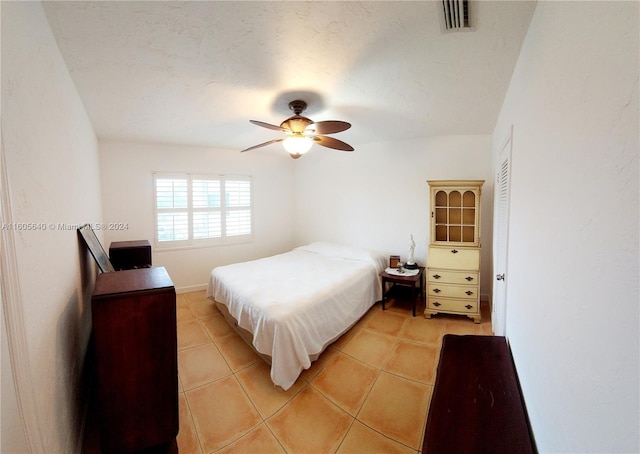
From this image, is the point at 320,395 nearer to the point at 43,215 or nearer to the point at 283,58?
the point at 43,215

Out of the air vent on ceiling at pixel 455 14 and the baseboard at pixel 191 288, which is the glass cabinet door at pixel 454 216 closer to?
the air vent on ceiling at pixel 455 14

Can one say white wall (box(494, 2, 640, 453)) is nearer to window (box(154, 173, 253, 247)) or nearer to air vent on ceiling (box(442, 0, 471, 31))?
air vent on ceiling (box(442, 0, 471, 31))

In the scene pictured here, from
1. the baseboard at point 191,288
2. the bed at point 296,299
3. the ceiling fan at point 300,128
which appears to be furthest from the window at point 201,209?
the ceiling fan at point 300,128

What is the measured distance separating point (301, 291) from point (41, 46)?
86.5 inches

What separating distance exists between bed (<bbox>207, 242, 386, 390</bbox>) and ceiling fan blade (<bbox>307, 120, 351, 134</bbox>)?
4.85ft

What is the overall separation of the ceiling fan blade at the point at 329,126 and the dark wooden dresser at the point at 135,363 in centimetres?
164

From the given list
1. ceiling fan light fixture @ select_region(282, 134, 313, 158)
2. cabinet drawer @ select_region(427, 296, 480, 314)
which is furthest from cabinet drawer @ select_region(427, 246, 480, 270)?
ceiling fan light fixture @ select_region(282, 134, 313, 158)

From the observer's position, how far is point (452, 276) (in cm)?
288

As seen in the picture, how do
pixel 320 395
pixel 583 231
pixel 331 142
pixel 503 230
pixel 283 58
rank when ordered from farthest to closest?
1. pixel 331 142
2. pixel 503 230
3. pixel 320 395
4. pixel 283 58
5. pixel 583 231

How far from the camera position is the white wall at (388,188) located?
10.5 ft

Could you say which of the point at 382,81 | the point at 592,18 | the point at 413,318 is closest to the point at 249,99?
the point at 382,81

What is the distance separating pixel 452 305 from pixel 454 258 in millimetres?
546

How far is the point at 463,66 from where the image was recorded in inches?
65.2

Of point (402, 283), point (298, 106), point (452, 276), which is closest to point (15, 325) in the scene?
point (298, 106)
